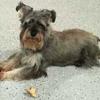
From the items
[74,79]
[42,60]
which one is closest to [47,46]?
[42,60]

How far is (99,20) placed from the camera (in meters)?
5.37

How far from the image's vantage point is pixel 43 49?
150 inches

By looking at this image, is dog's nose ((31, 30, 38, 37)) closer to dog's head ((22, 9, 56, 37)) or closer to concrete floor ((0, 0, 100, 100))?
dog's head ((22, 9, 56, 37))

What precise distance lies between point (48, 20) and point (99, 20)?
1.78 m

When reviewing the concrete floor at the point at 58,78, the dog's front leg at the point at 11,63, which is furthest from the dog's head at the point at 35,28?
the concrete floor at the point at 58,78

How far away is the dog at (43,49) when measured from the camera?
11.9 feet

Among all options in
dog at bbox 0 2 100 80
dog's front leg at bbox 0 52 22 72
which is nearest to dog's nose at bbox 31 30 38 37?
dog at bbox 0 2 100 80

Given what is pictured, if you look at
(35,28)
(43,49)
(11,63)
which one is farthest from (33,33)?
(11,63)

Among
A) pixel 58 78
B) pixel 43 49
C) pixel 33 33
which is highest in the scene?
pixel 33 33

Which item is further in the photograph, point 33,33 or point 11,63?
point 11,63

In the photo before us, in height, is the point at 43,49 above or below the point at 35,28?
below

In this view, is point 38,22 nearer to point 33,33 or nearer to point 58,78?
point 33,33

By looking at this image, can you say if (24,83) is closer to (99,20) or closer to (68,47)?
(68,47)

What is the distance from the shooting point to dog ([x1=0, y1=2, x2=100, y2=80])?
3.62 m
